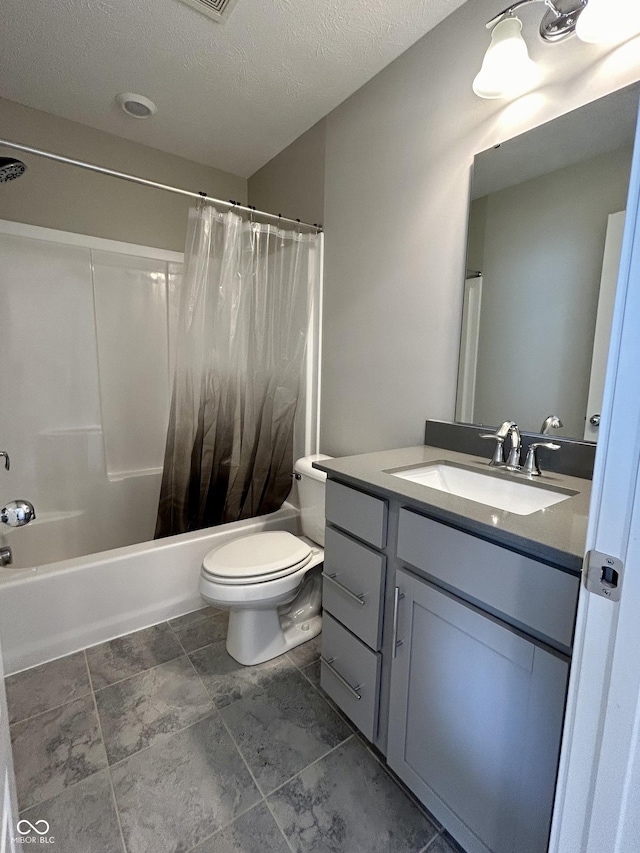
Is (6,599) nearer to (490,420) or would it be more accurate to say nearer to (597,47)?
(490,420)

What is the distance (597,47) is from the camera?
1089mm

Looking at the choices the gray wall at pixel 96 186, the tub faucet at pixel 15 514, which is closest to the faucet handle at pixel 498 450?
the tub faucet at pixel 15 514

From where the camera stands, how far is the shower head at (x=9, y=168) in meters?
1.27

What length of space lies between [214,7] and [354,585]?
6.61 feet

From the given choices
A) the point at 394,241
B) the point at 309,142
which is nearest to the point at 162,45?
the point at 309,142

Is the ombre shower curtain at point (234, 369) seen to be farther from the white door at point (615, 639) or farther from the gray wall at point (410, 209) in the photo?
the white door at point (615, 639)

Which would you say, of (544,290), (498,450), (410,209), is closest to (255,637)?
(498,450)

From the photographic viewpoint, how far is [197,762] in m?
1.22

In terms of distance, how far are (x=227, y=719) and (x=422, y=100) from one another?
2.40 meters

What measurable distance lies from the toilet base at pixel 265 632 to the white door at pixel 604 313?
4.48 feet

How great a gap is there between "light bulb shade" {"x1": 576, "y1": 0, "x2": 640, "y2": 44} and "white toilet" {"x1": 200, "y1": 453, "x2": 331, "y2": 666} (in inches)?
64.7

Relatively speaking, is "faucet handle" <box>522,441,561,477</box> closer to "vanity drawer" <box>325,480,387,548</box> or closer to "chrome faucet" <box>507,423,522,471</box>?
"chrome faucet" <box>507,423,522,471</box>

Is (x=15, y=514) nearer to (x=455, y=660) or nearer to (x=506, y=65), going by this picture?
(x=455, y=660)

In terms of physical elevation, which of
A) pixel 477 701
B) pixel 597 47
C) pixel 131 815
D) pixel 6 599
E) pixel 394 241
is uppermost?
pixel 597 47
